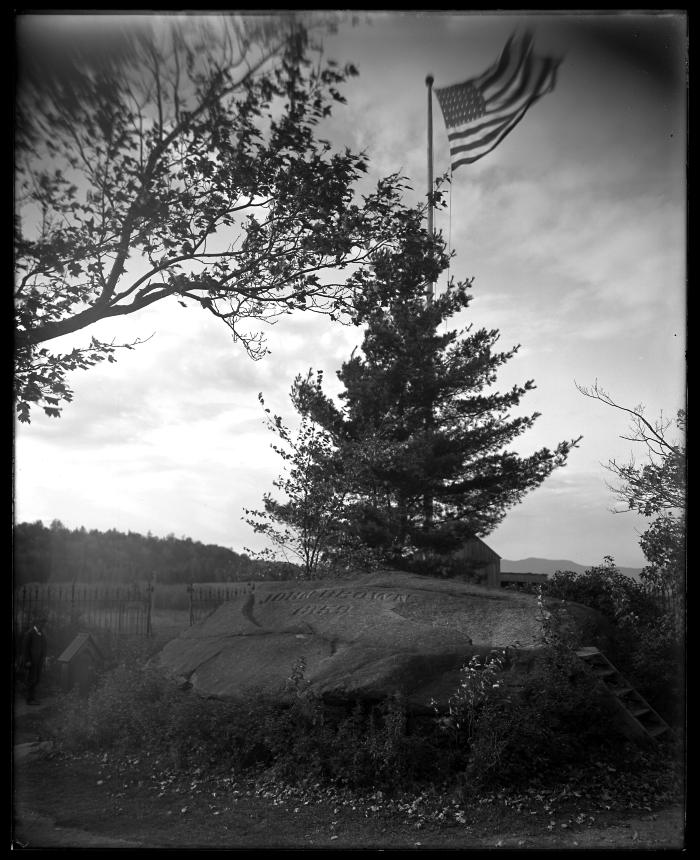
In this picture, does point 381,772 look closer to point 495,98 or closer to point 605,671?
point 605,671

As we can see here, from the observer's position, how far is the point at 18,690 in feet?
36.2

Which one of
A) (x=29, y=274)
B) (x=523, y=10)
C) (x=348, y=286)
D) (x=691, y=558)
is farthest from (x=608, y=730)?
(x=29, y=274)

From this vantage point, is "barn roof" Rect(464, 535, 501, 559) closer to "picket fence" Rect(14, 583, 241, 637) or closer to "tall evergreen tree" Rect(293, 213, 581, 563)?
"tall evergreen tree" Rect(293, 213, 581, 563)

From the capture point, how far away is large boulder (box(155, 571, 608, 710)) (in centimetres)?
670

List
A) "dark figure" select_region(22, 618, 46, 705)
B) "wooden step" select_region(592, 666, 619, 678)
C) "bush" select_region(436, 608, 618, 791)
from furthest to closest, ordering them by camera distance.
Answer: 1. "dark figure" select_region(22, 618, 46, 705)
2. "wooden step" select_region(592, 666, 619, 678)
3. "bush" select_region(436, 608, 618, 791)

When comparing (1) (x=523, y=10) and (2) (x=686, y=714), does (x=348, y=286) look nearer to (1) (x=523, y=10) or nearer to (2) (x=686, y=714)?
(1) (x=523, y=10)

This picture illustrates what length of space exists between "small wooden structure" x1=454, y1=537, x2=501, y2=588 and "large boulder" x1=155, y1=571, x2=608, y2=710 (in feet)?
20.8

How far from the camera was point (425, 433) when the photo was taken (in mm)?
14828

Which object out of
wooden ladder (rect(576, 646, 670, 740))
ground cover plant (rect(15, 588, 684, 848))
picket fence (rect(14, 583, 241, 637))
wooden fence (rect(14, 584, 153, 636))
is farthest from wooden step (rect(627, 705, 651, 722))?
wooden fence (rect(14, 584, 153, 636))

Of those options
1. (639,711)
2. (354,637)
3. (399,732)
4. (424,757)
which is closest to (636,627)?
(639,711)

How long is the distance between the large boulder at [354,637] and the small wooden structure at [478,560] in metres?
6.35

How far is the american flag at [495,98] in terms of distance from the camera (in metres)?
5.80

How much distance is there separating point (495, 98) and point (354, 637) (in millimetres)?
5865

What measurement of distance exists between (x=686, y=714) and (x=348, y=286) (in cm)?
490
